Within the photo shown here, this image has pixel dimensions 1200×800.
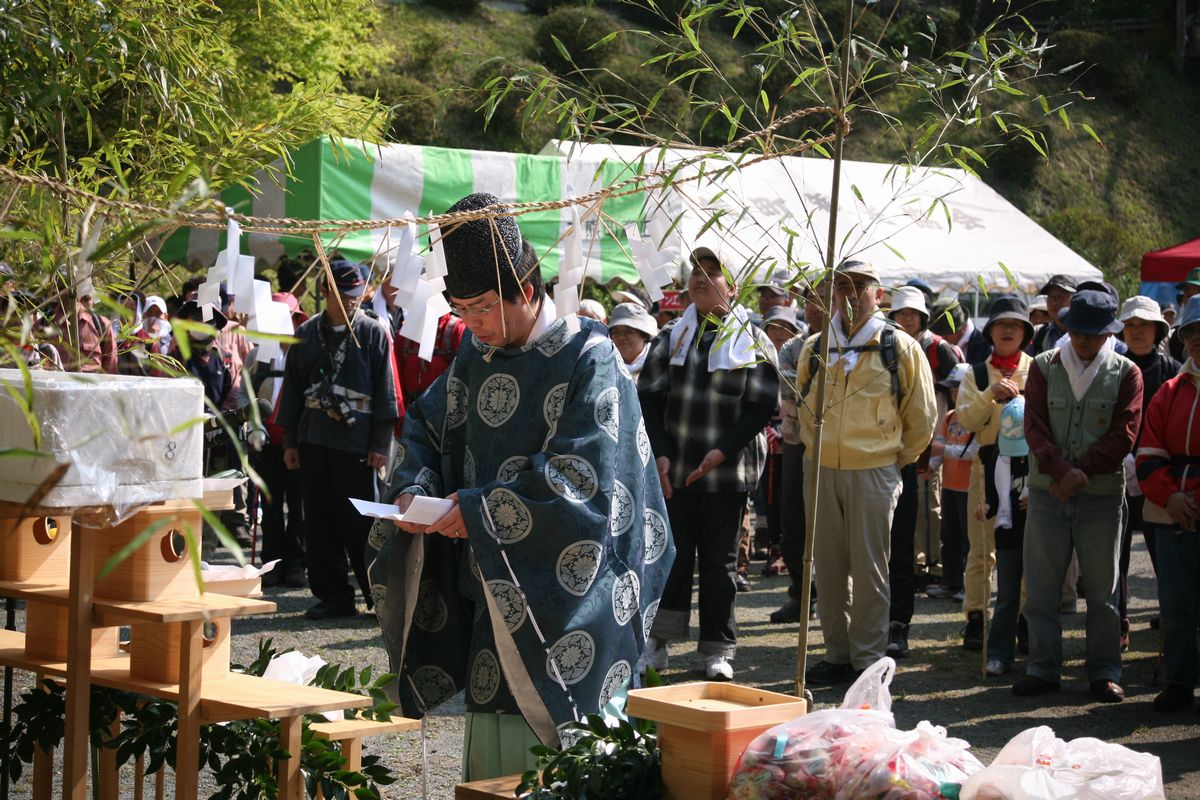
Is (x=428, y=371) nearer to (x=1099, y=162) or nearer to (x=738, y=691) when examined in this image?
(x=738, y=691)

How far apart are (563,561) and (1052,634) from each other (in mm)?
3865

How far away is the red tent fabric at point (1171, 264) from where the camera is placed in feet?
44.1

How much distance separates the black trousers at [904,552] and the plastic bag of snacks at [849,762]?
4.34 meters

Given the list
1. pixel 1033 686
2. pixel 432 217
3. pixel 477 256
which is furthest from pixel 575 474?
pixel 1033 686

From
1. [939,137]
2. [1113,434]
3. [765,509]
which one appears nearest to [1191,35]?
[765,509]

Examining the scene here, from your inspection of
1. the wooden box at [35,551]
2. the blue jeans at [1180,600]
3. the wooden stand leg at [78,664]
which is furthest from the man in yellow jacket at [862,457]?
the wooden stand leg at [78,664]

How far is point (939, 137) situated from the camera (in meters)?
2.83

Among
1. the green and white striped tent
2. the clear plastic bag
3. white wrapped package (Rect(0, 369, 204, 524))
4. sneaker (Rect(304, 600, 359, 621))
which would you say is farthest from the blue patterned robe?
the green and white striped tent

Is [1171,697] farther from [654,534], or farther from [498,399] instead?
[498,399]

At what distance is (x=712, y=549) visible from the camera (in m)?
6.50

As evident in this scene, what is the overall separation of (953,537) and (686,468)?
10.2ft

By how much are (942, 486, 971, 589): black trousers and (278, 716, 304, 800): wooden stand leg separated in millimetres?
5952

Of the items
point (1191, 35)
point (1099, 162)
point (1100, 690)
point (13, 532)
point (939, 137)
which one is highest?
point (1191, 35)

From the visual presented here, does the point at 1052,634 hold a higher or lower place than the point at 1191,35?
lower
